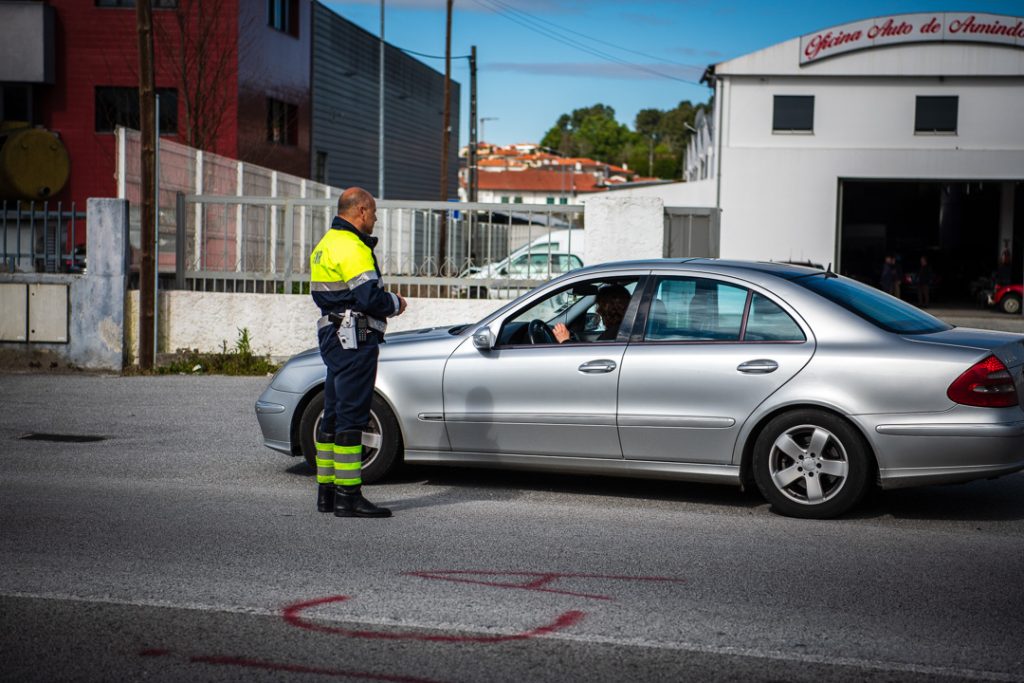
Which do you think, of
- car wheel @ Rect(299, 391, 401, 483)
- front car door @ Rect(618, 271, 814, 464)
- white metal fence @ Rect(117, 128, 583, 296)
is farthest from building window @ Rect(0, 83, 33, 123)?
front car door @ Rect(618, 271, 814, 464)

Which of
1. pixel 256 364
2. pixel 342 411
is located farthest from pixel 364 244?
pixel 256 364

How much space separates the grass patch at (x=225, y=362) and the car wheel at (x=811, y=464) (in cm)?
959

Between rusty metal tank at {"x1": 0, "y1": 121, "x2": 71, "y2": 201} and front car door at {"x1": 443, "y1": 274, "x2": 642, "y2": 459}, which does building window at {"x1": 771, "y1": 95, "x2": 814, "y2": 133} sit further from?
front car door at {"x1": 443, "y1": 274, "x2": 642, "y2": 459}

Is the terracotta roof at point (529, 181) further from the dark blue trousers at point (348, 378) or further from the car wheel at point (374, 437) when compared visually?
the dark blue trousers at point (348, 378)

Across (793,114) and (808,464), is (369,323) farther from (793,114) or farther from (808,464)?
(793,114)

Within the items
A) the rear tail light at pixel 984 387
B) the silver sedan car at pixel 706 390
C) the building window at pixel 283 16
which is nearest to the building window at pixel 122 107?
the building window at pixel 283 16

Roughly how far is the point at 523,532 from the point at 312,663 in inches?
92.7

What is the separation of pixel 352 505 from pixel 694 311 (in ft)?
7.59

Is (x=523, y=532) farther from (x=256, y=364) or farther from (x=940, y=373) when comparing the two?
(x=256, y=364)

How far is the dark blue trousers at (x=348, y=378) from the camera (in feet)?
22.5

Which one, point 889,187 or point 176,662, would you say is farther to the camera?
point 889,187

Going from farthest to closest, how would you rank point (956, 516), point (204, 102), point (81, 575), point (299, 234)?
point (204, 102), point (299, 234), point (956, 516), point (81, 575)

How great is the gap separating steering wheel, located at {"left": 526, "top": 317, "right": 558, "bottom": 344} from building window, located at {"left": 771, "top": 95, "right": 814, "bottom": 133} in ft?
113

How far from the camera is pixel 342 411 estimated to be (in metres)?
6.88
